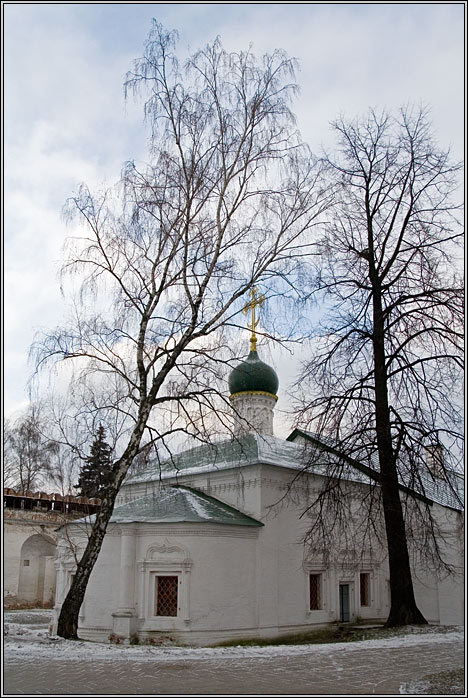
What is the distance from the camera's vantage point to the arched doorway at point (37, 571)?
103 feet

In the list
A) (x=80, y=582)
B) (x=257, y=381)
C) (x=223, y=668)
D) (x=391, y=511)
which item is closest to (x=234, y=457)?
(x=257, y=381)

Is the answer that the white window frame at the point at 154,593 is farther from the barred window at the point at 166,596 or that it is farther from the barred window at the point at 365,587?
the barred window at the point at 365,587

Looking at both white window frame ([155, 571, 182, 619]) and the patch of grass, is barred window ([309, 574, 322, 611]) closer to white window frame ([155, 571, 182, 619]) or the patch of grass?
the patch of grass

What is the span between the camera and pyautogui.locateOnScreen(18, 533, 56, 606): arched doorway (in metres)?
31.3

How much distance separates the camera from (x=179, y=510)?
18188 millimetres

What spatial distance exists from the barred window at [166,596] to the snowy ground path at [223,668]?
4.97 m

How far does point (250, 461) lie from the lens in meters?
19.9

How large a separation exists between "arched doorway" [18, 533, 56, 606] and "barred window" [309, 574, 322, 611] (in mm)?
16403

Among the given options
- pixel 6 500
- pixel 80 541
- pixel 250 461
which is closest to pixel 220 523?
pixel 250 461

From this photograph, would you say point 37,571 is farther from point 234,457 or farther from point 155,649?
point 155,649

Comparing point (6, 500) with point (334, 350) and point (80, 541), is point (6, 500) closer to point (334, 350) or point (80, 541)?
point (80, 541)

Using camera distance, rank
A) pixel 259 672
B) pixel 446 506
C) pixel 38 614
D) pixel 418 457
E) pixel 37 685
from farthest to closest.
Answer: pixel 38 614
pixel 446 506
pixel 418 457
pixel 259 672
pixel 37 685

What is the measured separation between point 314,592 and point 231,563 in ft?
14.0

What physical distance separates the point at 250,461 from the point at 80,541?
221 inches
